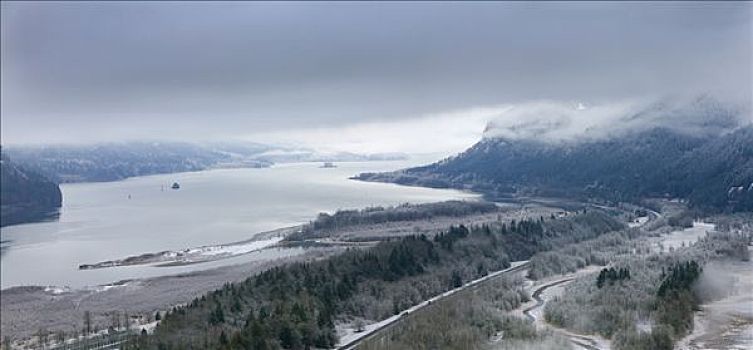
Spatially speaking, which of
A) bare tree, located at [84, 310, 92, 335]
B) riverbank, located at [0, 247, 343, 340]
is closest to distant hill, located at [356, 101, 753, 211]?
riverbank, located at [0, 247, 343, 340]

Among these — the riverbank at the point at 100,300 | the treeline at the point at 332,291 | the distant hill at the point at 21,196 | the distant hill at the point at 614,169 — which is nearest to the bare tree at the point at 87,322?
the riverbank at the point at 100,300

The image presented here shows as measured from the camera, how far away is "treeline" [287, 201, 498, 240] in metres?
45.7

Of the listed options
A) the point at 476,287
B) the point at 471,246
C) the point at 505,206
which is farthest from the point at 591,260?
the point at 505,206

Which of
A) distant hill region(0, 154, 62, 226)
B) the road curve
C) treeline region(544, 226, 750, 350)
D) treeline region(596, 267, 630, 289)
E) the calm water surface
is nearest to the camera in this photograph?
treeline region(544, 226, 750, 350)

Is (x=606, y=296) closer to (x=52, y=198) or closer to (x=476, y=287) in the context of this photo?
(x=476, y=287)

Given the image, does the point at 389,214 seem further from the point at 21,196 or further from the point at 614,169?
the point at 614,169

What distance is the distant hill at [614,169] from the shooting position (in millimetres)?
38906

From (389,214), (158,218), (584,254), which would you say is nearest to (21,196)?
(158,218)

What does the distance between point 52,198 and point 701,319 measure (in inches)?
1484

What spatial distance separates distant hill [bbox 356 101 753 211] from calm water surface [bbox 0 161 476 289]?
6.54m

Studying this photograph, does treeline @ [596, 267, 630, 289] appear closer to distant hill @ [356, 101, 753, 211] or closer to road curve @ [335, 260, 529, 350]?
road curve @ [335, 260, 529, 350]

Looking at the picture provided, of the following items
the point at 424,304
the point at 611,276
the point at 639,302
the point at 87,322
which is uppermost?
the point at 611,276

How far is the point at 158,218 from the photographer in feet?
170

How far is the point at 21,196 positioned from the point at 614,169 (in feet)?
158
